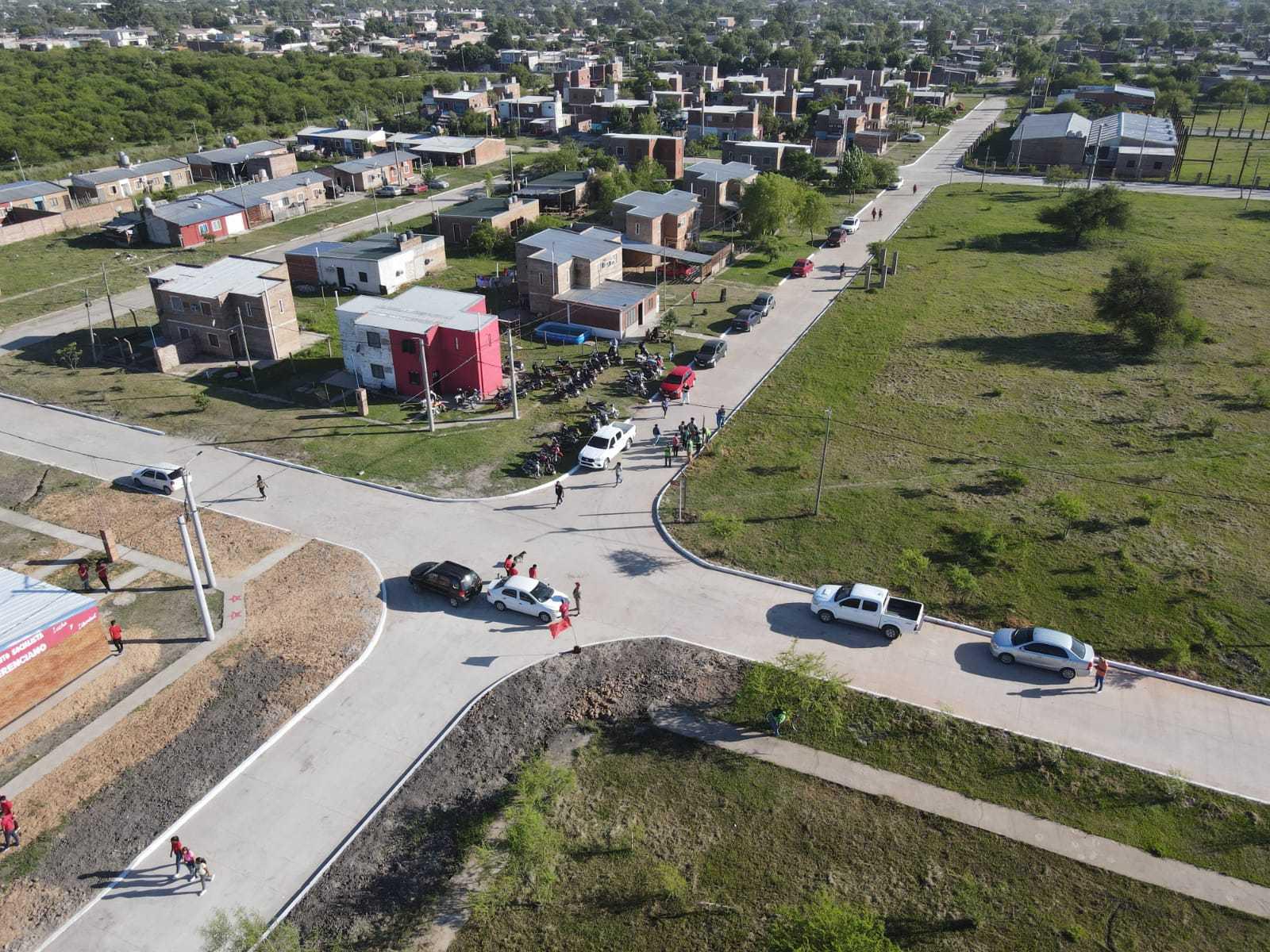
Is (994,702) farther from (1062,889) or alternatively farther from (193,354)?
(193,354)

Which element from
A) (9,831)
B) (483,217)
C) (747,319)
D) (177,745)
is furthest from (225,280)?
(9,831)

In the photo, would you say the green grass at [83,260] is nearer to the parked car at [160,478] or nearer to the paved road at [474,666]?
Answer: the paved road at [474,666]

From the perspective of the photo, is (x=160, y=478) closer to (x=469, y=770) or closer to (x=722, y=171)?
(x=469, y=770)

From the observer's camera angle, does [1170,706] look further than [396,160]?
No

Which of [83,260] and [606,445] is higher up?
[83,260]

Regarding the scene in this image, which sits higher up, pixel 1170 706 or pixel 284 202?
pixel 284 202

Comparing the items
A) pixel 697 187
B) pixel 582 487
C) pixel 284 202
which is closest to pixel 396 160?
pixel 284 202

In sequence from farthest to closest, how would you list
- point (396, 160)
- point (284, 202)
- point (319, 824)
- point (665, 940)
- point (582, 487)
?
point (396, 160)
point (284, 202)
point (582, 487)
point (319, 824)
point (665, 940)
